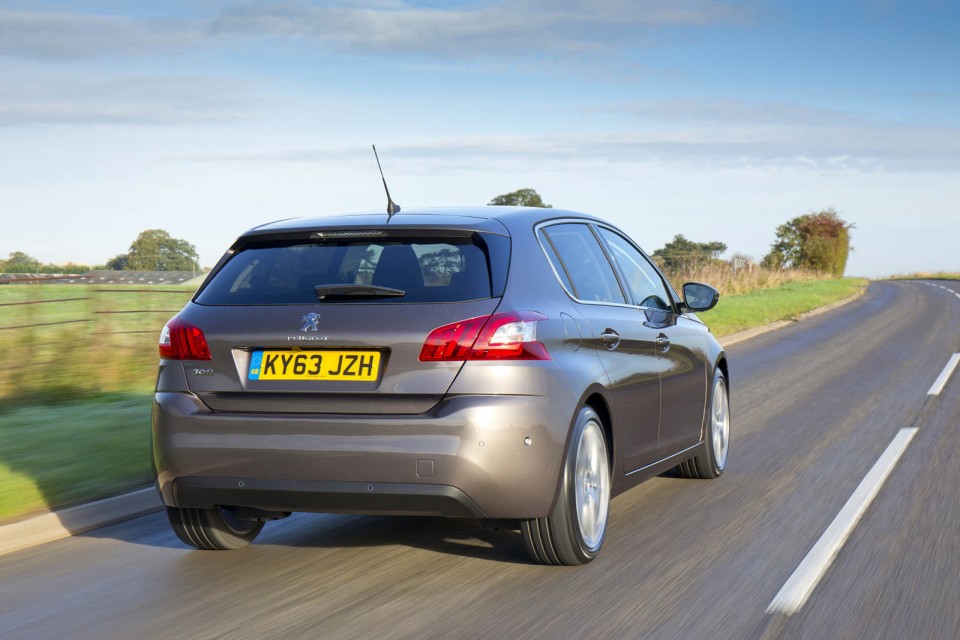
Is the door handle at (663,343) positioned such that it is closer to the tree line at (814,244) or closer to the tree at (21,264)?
the tree at (21,264)

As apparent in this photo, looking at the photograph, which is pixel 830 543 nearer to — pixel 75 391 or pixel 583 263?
pixel 583 263

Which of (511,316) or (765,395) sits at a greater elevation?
(511,316)

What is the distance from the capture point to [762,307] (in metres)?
30.9

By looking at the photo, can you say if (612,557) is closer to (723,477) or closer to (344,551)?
(344,551)

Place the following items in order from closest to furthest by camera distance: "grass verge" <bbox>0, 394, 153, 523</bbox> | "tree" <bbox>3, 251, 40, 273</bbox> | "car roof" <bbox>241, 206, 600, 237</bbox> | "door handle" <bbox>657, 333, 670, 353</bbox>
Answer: "car roof" <bbox>241, 206, 600, 237</bbox>, "door handle" <bbox>657, 333, 670, 353</bbox>, "grass verge" <bbox>0, 394, 153, 523</bbox>, "tree" <bbox>3, 251, 40, 273</bbox>

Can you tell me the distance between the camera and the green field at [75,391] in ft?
24.6

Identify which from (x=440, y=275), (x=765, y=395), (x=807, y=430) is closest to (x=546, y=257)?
(x=440, y=275)

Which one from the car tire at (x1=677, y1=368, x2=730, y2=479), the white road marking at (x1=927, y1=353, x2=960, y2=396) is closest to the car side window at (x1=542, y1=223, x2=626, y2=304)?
the car tire at (x1=677, y1=368, x2=730, y2=479)

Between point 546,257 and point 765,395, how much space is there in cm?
795

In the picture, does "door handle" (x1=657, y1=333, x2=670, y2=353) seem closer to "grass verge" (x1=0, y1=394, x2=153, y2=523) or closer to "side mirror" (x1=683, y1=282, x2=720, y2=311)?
"side mirror" (x1=683, y1=282, x2=720, y2=311)

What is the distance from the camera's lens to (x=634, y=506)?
277 inches

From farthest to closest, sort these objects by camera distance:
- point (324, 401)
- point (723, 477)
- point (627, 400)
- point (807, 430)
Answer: point (807, 430) → point (723, 477) → point (627, 400) → point (324, 401)

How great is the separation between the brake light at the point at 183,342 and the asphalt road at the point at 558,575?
1030 millimetres

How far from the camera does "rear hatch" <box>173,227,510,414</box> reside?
196 inches
